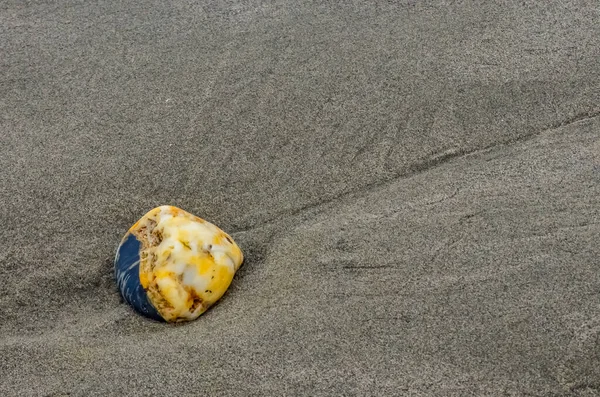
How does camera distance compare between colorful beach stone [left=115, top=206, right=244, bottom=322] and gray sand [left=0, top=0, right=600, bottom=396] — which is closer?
gray sand [left=0, top=0, right=600, bottom=396]

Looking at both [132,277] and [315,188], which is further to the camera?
[315,188]

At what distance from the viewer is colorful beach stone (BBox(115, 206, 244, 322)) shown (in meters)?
2.36

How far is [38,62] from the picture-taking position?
3578 mm

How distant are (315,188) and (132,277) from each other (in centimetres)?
82

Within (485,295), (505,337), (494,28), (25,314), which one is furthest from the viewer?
(494,28)

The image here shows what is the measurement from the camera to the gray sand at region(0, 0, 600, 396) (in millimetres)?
2127

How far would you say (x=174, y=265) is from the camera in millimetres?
2383

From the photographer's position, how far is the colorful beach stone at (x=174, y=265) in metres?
2.36

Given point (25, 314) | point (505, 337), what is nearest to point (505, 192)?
point (505, 337)

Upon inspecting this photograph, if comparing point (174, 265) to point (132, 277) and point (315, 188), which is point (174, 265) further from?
point (315, 188)

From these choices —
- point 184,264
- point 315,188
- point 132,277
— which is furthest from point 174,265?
point 315,188

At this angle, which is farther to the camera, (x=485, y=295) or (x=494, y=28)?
(x=494, y=28)

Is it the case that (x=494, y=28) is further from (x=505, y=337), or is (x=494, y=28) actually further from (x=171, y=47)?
(x=505, y=337)

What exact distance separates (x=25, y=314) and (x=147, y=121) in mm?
1036
